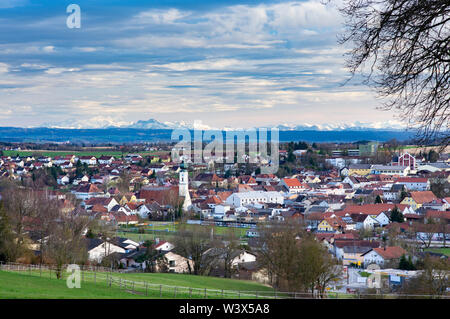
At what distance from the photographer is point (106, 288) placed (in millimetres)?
16922

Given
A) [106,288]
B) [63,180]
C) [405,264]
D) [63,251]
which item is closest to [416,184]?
[405,264]

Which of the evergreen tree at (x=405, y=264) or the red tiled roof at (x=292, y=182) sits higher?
the red tiled roof at (x=292, y=182)

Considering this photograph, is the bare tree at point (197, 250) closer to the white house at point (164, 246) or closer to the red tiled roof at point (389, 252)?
the white house at point (164, 246)

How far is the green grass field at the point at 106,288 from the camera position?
45.3 feet

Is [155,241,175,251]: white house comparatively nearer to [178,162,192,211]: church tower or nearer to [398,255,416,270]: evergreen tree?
[398,255,416,270]: evergreen tree

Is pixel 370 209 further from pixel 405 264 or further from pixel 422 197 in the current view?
pixel 405 264

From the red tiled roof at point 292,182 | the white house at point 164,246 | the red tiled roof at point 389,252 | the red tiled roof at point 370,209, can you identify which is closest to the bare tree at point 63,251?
the white house at point 164,246

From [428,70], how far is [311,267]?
14.4 meters

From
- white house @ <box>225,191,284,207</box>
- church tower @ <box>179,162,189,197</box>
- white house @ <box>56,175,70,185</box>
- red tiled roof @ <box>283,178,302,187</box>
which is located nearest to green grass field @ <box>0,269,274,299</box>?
church tower @ <box>179,162,189,197</box>

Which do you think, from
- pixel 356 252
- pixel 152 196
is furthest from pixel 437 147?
pixel 152 196

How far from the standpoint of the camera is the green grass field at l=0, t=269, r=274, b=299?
1382 cm

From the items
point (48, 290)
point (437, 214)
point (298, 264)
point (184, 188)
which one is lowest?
point (437, 214)

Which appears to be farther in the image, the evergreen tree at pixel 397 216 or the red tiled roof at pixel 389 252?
the evergreen tree at pixel 397 216
